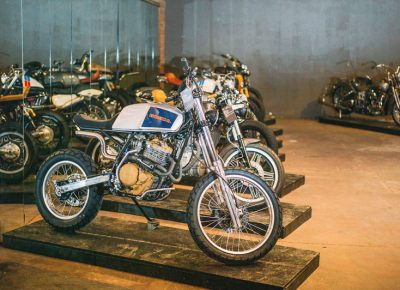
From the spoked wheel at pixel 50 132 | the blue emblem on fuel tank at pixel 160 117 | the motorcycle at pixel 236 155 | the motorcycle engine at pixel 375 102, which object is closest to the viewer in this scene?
the blue emblem on fuel tank at pixel 160 117

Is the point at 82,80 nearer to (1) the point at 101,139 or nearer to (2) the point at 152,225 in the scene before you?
(1) the point at 101,139

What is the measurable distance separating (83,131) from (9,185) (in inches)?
52.1

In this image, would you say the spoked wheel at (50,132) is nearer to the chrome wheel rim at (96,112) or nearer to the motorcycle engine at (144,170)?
the chrome wheel rim at (96,112)

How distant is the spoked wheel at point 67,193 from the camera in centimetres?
461

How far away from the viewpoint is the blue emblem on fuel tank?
4.38 meters

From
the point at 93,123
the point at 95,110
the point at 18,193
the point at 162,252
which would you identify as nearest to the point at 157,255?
the point at 162,252

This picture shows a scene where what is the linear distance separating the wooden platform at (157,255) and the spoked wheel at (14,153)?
0.96m

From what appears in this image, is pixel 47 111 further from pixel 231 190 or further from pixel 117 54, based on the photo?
pixel 231 190

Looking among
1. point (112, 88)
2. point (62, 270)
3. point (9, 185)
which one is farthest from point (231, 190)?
point (112, 88)

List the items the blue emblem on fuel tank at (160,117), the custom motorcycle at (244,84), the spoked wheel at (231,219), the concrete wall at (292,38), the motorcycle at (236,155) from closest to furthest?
the spoked wheel at (231,219)
the blue emblem on fuel tank at (160,117)
the motorcycle at (236,155)
the custom motorcycle at (244,84)
the concrete wall at (292,38)

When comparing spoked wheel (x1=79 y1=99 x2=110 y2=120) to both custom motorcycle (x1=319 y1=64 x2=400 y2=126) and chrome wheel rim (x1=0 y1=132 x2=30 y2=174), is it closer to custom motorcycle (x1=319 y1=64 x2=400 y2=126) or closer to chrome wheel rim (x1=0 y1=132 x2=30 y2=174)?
chrome wheel rim (x1=0 y1=132 x2=30 y2=174)

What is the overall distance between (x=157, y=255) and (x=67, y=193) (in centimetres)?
92

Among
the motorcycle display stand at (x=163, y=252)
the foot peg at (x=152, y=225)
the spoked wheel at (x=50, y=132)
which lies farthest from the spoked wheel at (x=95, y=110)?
the foot peg at (x=152, y=225)

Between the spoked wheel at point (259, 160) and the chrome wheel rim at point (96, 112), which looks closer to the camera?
the spoked wheel at point (259, 160)
